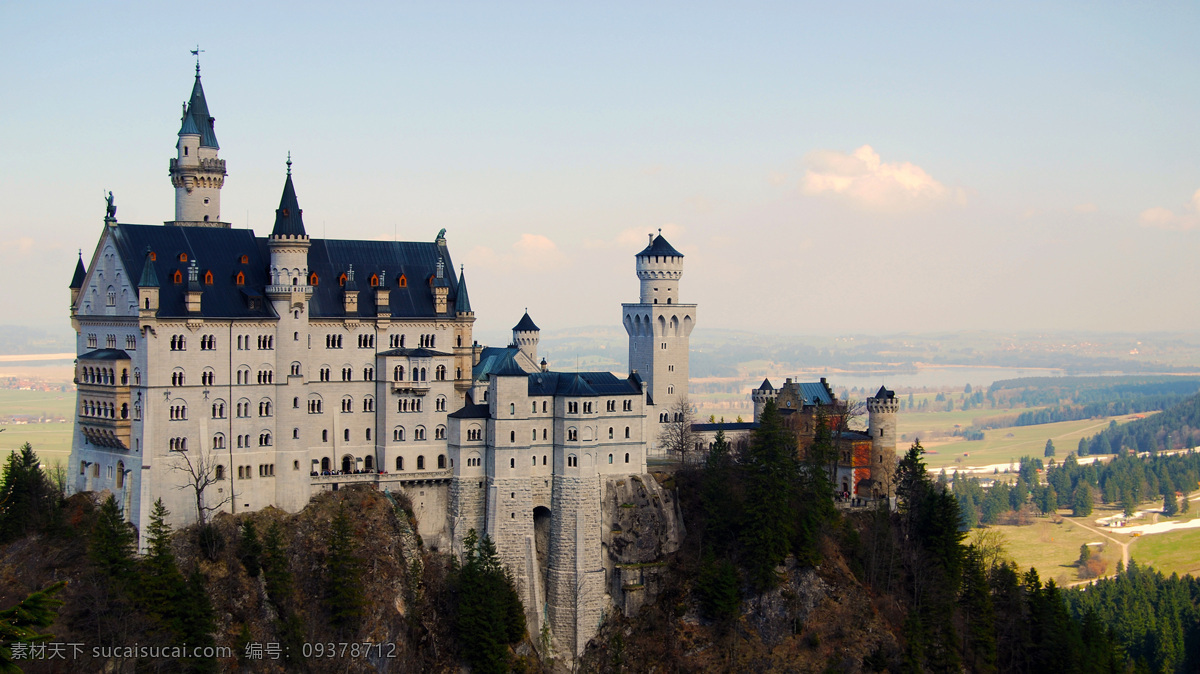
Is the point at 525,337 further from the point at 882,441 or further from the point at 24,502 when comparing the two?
the point at 24,502

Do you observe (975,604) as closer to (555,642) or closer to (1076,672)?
(1076,672)

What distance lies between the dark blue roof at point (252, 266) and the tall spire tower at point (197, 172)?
21.2 ft

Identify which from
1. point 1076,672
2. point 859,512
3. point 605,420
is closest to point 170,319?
point 605,420

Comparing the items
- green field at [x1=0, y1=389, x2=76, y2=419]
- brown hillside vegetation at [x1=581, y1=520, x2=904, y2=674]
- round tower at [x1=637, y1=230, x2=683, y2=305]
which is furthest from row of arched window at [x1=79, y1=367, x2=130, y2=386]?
green field at [x1=0, y1=389, x2=76, y2=419]

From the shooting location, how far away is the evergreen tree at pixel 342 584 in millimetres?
76000

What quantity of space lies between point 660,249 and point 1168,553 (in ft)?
419

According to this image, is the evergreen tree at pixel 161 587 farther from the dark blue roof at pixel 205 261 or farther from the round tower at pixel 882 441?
the round tower at pixel 882 441

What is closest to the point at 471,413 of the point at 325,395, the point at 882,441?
the point at 325,395

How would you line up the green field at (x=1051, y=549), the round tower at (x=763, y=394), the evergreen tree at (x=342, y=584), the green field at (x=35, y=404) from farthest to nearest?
the green field at (x=35, y=404), the green field at (x=1051, y=549), the round tower at (x=763, y=394), the evergreen tree at (x=342, y=584)

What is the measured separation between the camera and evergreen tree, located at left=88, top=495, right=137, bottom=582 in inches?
2778

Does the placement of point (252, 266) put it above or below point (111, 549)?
above

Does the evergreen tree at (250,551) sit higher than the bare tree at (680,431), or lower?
lower

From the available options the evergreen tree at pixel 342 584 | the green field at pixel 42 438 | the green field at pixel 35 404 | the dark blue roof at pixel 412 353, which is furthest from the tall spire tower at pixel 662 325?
→ the green field at pixel 35 404

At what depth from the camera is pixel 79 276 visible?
83500 millimetres
